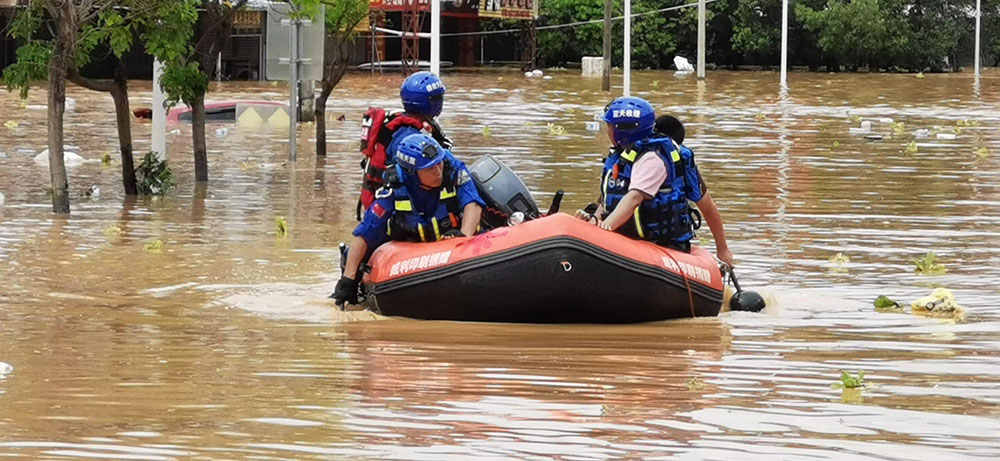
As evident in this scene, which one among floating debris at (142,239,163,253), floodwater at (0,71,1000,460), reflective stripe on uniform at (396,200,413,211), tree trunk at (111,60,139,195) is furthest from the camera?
tree trunk at (111,60,139,195)

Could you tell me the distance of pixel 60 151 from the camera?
17422 millimetres

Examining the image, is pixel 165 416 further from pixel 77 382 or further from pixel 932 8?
pixel 932 8

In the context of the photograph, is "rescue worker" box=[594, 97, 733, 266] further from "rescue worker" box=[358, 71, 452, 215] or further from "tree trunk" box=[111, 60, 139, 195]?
"tree trunk" box=[111, 60, 139, 195]

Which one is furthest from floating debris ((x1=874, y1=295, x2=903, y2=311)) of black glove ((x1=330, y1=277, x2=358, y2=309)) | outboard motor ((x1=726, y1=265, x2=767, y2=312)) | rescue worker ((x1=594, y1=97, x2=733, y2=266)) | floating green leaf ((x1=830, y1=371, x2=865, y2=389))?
black glove ((x1=330, y1=277, x2=358, y2=309))

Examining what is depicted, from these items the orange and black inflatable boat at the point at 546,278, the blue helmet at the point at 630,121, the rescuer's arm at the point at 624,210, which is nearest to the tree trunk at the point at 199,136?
the orange and black inflatable boat at the point at 546,278

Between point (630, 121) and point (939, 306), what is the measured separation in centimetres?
224

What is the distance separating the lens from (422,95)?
38.8 ft

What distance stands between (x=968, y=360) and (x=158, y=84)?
37.9ft

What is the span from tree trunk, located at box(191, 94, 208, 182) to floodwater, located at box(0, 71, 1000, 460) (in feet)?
0.91

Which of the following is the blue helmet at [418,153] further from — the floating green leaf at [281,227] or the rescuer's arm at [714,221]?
the floating green leaf at [281,227]

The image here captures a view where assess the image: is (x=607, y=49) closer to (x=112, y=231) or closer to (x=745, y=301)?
(x=112, y=231)

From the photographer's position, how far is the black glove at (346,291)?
11.7m

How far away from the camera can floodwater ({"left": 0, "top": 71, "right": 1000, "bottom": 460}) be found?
312 inches

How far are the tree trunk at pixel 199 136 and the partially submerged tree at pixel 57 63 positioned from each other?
7.54 feet
